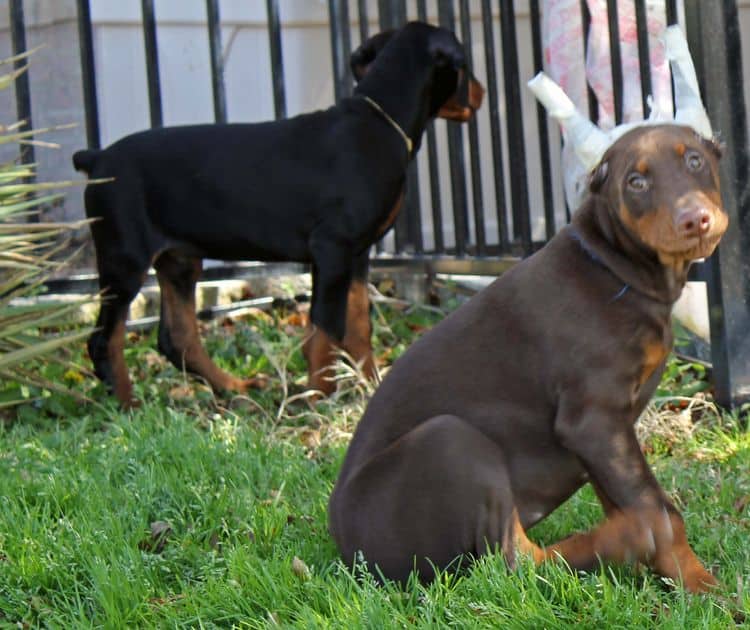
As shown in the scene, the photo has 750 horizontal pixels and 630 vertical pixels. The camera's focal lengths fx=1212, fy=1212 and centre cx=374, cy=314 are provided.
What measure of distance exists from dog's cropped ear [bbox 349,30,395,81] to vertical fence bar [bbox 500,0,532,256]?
0.54 m

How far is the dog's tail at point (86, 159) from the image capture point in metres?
5.18

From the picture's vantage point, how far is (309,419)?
4.70 m

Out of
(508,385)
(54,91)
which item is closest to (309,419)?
(508,385)

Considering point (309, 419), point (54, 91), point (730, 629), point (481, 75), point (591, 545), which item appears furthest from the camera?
point (481, 75)

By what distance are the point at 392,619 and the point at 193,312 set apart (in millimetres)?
3124

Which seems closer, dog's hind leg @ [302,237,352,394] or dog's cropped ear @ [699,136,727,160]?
dog's cropped ear @ [699,136,727,160]

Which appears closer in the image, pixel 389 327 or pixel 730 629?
pixel 730 629

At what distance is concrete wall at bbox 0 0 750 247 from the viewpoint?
6992 millimetres

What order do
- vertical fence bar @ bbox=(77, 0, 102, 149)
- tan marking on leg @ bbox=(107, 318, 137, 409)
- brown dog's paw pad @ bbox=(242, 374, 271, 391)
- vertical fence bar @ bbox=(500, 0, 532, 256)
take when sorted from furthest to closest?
vertical fence bar @ bbox=(77, 0, 102, 149), vertical fence bar @ bbox=(500, 0, 532, 256), brown dog's paw pad @ bbox=(242, 374, 271, 391), tan marking on leg @ bbox=(107, 318, 137, 409)

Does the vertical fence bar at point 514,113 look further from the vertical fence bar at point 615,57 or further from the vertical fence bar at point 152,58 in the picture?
the vertical fence bar at point 152,58

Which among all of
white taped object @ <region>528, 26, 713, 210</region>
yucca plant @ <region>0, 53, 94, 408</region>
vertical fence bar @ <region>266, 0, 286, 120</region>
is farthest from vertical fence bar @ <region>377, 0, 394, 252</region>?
white taped object @ <region>528, 26, 713, 210</region>

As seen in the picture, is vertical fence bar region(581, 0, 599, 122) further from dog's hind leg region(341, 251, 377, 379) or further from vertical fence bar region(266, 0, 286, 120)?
vertical fence bar region(266, 0, 286, 120)

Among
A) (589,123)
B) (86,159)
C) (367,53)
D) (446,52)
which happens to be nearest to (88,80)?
(86,159)

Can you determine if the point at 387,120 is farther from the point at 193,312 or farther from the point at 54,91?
the point at 54,91
